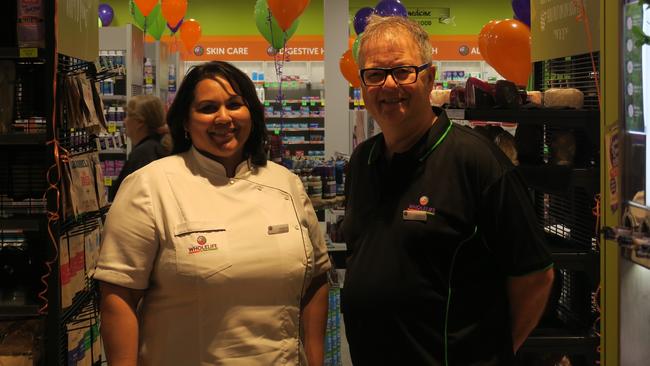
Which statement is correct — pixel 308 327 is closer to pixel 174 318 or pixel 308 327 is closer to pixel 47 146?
pixel 174 318

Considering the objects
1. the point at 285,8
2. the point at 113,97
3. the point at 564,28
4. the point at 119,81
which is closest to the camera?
the point at 564,28

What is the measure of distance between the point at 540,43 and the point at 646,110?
121 cm

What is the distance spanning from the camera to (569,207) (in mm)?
3447

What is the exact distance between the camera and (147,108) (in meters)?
5.61

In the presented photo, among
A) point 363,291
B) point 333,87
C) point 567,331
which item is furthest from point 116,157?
point 363,291

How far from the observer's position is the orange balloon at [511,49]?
4449mm

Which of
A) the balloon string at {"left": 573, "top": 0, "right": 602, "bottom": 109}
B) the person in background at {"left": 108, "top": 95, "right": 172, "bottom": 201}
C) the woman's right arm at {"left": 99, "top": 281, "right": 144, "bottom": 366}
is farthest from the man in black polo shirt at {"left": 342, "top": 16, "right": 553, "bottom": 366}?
the person in background at {"left": 108, "top": 95, "right": 172, "bottom": 201}

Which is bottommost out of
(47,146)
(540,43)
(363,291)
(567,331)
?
(567,331)

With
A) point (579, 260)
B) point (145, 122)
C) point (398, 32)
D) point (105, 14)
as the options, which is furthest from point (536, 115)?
point (105, 14)

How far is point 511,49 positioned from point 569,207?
135 centimetres

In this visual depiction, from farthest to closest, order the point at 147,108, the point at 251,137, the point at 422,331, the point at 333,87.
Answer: the point at 333,87 → the point at 147,108 → the point at 251,137 → the point at 422,331

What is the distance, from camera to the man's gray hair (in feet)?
6.40

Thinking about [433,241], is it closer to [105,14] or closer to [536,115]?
[536,115]

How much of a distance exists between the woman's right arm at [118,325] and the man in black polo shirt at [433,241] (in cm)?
62
